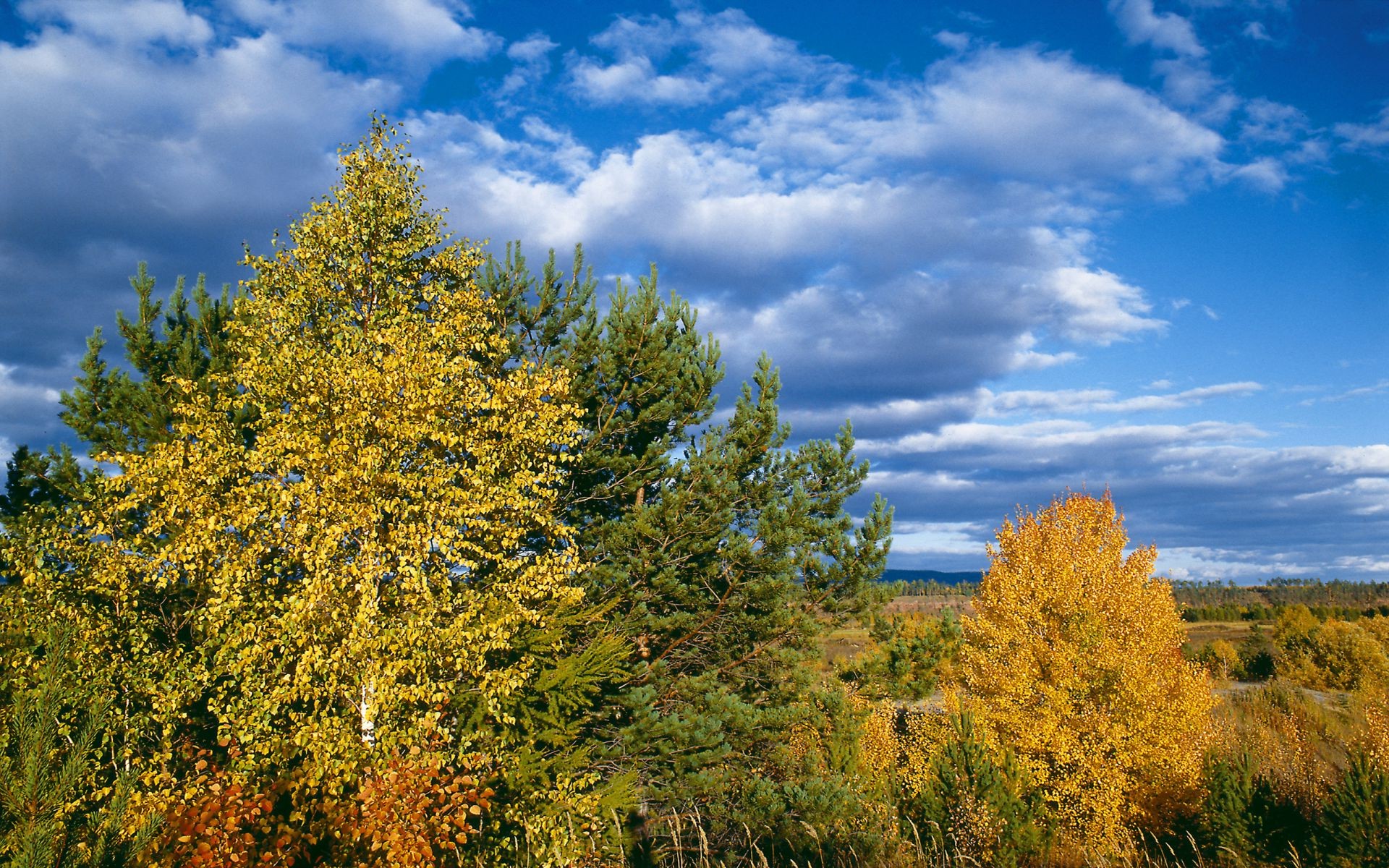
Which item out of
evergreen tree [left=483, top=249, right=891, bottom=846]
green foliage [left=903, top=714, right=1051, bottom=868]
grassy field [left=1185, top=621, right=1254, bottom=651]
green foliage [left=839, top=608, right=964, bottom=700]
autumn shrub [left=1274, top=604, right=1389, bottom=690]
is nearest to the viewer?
evergreen tree [left=483, top=249, right=891, bottom=846]

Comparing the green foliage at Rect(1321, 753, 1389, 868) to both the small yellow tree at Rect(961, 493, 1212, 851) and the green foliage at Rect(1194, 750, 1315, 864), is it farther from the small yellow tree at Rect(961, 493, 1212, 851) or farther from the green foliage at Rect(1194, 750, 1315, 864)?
the small yellow tree at Rect(961, 493, 1212, 851)

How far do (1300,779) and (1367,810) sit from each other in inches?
637

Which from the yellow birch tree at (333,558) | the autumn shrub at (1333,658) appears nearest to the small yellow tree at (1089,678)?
the yellow birch tree at (333,558)

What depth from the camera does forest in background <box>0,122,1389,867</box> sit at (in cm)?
1137

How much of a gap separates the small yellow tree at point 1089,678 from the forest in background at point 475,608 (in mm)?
272

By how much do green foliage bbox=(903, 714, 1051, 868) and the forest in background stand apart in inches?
6.0

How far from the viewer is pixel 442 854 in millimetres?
9992

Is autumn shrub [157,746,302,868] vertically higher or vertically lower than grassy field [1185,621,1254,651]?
higher

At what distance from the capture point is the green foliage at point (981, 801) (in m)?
21.4

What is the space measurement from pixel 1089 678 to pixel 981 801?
662 cm

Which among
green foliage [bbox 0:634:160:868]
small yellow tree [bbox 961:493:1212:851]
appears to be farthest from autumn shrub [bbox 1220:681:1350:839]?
green foliage [bbox 0:634:160:868]

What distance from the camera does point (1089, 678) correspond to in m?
26.1

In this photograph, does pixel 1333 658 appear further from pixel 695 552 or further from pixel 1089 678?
pixel 695 552

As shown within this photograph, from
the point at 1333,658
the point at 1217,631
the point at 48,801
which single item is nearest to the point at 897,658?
the point at 48,801
